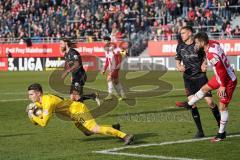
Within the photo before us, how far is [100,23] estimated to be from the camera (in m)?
47.3

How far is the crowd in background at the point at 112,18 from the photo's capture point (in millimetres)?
42656

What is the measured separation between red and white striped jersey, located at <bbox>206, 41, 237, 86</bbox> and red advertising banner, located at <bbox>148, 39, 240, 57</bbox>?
1107 inches

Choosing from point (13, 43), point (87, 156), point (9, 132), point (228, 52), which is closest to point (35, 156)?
point (87, 156)

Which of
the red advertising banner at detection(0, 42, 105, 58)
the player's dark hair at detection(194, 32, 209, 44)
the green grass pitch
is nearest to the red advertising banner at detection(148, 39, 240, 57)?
the red advertising banner at detection(0, 42, 105, 58)

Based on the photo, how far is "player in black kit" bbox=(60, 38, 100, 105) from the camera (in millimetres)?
16203

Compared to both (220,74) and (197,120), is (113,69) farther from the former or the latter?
(220,74)

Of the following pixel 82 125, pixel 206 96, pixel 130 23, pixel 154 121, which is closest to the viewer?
pixel 82 125

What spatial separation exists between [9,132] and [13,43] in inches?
1434

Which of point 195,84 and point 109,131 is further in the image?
point 195,84

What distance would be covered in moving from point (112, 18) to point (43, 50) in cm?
590

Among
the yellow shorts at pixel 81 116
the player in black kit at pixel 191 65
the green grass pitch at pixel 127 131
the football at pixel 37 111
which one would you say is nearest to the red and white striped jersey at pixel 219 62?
the player in black kit at pixel 191 65

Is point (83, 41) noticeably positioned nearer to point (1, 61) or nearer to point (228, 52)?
point (1, 61)

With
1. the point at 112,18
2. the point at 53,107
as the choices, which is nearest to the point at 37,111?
the point at 53,107

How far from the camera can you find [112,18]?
155 ft
